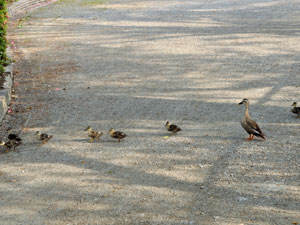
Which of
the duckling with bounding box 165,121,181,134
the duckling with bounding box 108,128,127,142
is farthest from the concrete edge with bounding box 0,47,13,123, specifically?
the duckling with bounding box 165,121,181,134

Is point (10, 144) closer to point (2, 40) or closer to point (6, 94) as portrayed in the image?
point (6, 94)

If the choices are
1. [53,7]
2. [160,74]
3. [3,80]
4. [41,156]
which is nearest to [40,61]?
[3,80]

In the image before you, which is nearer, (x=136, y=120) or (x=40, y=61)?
(x=136, y=120)

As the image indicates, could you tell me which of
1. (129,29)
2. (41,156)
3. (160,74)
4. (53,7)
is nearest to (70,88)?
(160,74)

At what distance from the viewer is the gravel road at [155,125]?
6504mm

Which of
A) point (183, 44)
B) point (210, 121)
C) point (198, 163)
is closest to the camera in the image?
point (198, 163)

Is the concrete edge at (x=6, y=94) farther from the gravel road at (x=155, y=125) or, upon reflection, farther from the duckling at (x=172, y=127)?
the duckling at (x=172, y=127)

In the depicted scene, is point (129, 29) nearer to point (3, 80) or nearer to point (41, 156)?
point (3, 80)

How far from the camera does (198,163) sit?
775cm

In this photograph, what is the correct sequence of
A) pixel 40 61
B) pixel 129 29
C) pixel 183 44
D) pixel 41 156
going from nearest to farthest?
pixel 41 156, pixel 40 61, pixel 183 44, pixel 129 29

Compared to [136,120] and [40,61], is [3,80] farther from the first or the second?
[136,120]

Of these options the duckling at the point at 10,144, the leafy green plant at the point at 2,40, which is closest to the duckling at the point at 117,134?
the duckling at the point at 10,144

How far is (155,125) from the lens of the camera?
9.52 m

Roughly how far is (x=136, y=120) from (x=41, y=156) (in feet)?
7.46
